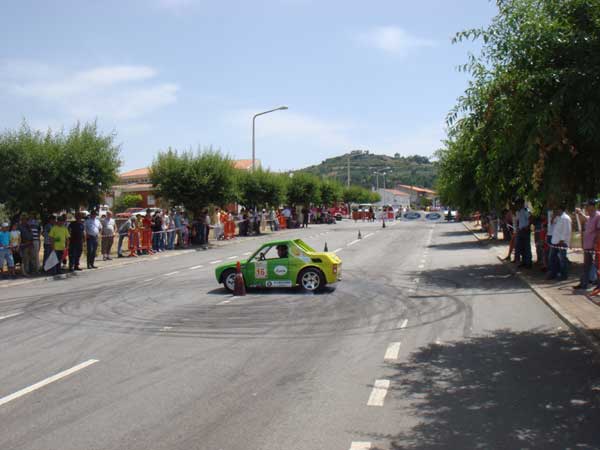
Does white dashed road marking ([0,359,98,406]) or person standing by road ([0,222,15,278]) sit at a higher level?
person standing by road ([0,222,15,278])

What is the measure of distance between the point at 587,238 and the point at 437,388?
7.54 metres

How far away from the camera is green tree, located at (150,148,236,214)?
3150cm

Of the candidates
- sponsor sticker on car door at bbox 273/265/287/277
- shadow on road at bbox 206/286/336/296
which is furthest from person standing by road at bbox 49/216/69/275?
sponsor sticker on car door at bbox 273/265/287/277

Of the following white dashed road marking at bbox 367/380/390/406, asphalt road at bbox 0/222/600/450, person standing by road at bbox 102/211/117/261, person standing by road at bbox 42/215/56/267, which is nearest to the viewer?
asphalt road at bbox 0/222/600/450

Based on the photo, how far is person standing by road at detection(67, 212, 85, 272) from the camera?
800 inches

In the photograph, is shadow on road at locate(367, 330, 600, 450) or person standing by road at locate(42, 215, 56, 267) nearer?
shadow on road at locate(367, 330, 600, 450)

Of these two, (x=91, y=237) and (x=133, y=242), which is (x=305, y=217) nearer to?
(x=133, y=242)

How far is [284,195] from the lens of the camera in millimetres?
47000

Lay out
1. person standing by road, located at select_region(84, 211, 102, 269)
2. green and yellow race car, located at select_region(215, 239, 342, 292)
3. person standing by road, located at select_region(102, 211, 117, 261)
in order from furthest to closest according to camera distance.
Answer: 1. person standing by road, located at select_region(102, 211, 117, 261)
2. person standing by road, located at select_region(84, 211, 102, 269)
3. green and yellow race car, located at select_region(215, 239, 342, 292)

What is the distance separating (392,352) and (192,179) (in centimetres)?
2433

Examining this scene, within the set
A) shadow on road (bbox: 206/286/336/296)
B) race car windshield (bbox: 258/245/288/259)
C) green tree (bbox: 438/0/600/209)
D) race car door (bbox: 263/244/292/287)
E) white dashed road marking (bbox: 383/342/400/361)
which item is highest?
green tree (bbox: 438/0/600/209)

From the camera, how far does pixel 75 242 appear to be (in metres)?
20.5

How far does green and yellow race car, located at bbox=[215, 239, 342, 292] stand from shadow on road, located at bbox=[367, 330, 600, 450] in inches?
216

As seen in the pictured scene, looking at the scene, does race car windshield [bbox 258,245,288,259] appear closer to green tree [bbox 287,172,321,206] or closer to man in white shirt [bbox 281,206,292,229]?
man in white shirt [bbox 281,206,292,229]
